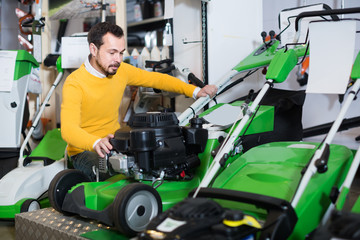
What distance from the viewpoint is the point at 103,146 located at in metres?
2.04

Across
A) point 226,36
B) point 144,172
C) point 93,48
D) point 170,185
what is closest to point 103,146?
point 144,172

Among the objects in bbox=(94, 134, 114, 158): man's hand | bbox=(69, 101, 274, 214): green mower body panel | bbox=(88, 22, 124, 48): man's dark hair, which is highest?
bbox=(88, 22, 124, 48): man's dark hair

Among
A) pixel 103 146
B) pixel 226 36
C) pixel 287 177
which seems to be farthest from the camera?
pixel 226 36

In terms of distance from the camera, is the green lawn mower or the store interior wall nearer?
the green lawn mower

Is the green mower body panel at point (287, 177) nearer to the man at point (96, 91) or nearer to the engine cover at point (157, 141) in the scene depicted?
the engine cover at point (157, 141)

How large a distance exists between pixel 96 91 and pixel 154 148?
0.77 m

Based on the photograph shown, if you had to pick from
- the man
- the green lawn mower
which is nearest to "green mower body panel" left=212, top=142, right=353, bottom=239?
the green lawn mower

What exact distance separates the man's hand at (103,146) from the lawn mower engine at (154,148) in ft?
0.07

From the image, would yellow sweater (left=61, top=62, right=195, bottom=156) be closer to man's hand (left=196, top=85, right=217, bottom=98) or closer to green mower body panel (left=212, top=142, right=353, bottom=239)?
man's hand (left=196, top=85, right=217, bottom=98)

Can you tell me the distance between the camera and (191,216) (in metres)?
1.33

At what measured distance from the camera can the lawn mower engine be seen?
189cm

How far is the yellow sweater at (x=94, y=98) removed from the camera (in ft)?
7.47

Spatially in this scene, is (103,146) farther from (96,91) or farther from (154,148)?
(96,91)

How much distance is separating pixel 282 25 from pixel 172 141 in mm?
1433
